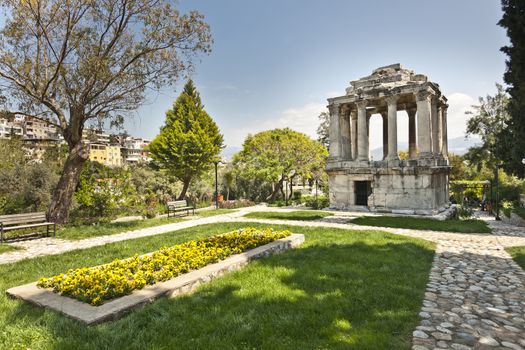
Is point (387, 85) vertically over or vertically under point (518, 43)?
over

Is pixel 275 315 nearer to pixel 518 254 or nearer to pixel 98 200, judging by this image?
pixel 518 254

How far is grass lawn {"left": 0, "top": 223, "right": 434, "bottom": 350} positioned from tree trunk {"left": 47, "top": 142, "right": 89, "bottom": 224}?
24.9 ft

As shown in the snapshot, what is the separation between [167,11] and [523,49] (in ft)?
47.6

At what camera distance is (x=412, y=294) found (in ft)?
17.0

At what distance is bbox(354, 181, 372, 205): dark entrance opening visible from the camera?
1997 cm

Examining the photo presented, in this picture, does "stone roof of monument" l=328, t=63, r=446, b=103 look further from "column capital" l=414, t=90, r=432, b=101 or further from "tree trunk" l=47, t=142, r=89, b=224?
"tree trunk" l=47, t=142, r=89, b=224

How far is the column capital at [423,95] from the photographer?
58.9 feet

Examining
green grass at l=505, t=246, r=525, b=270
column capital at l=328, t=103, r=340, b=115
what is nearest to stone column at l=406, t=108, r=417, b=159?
column capital at l=328, t=103, r=340, b=115

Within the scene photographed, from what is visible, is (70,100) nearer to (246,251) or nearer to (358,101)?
(246,251)

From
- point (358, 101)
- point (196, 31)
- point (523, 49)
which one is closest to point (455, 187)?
point (358, 101)

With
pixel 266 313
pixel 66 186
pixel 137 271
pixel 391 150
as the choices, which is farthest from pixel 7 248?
pixel 391 150

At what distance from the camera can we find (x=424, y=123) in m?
17.9

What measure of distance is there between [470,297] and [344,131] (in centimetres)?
1786

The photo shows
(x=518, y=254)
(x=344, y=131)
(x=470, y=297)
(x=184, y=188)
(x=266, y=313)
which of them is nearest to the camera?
(x=266, y=313)
